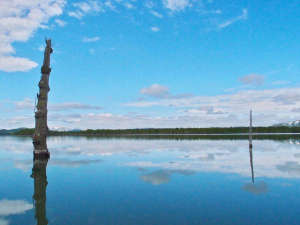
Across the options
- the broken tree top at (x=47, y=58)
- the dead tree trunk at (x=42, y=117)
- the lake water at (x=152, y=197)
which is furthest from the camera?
the broken tree top at (x=47, y=58)

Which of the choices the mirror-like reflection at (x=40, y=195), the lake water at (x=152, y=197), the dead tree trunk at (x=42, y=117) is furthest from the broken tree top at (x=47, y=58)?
the lake water at (x=152, y=197)

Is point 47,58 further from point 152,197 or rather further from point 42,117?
point 152,197

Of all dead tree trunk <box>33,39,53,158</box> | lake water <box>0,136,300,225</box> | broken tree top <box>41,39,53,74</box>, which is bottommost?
lake water <box>0,136,300,225</box>

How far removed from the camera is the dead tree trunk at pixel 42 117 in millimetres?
20328

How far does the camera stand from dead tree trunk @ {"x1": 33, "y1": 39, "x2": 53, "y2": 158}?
66.7ft

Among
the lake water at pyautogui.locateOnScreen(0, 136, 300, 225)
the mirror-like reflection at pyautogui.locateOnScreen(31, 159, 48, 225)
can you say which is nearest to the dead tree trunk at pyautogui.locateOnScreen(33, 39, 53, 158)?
the mirror-like reflection at pyautogui.locateOnScreen(31, 159, 48, 225)

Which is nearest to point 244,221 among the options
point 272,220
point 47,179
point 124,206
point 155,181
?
point 272,220

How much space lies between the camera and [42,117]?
2080cm

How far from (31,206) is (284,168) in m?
13.1

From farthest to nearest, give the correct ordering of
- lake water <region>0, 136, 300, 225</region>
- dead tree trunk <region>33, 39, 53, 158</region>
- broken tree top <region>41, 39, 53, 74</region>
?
broken tree top <region>41, 39, 53, 74</region> → dead tree trunk <region>33, 39, 53, 158</region> → lake water <region>0, 136, 300, 225</region>

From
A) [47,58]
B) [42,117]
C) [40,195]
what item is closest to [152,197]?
[40,195]

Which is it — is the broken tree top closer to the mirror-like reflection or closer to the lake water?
the mirror-like reflection

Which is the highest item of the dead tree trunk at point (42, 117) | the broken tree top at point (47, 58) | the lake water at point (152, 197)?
the broken tree top at point (47, 58)

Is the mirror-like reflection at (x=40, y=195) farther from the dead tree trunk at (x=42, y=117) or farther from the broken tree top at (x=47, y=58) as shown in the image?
the broken tree top at (x=47, y=58)
